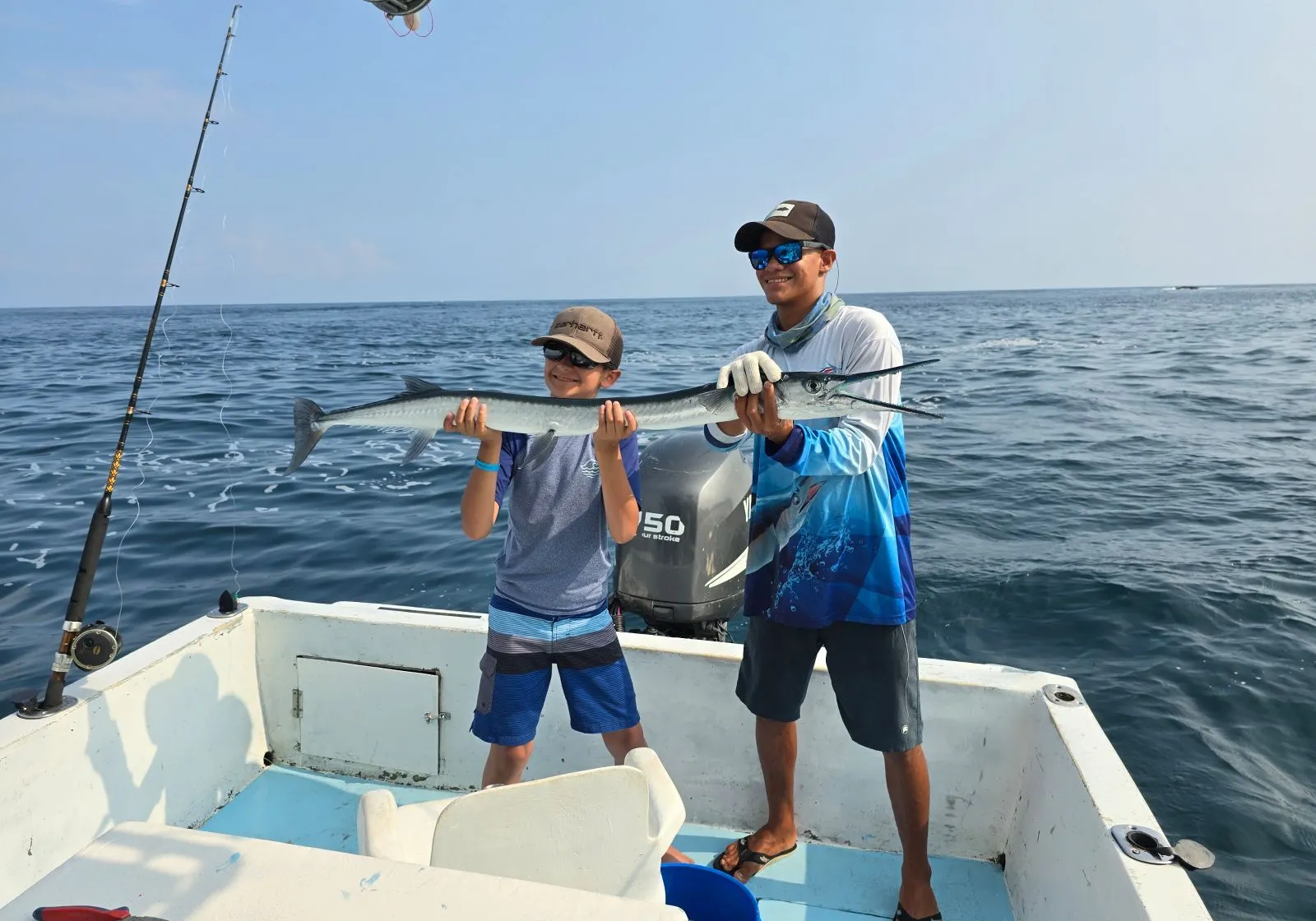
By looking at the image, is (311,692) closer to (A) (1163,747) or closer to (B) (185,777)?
(B) (185,777)

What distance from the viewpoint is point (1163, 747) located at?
5.04m

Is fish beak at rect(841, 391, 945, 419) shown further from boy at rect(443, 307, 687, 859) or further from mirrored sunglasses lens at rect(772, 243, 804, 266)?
boy at rect(443, 307, 687, 859)

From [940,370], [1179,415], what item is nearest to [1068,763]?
[1179,415]

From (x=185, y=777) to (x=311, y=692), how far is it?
0.61 m

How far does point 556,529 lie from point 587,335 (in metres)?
0.74

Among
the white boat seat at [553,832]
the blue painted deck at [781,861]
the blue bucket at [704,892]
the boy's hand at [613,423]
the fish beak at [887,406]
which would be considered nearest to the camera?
the white boat seat at [553,832]

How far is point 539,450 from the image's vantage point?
9.91ft

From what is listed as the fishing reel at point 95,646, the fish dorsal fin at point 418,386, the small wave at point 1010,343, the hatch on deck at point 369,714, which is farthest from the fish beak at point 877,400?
the small wave at point 1010,343

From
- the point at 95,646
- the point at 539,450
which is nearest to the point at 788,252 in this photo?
the point at 539,450

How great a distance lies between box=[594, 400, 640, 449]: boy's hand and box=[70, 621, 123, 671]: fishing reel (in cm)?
198

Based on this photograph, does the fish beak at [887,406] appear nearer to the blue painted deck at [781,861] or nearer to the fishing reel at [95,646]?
the blue painted deck at [781,861]

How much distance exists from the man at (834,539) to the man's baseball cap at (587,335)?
0.50 m

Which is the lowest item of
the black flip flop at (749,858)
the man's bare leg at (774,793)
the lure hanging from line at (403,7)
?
the black flip flop at (749,858)

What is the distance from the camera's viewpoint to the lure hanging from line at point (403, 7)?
2.93 meters
